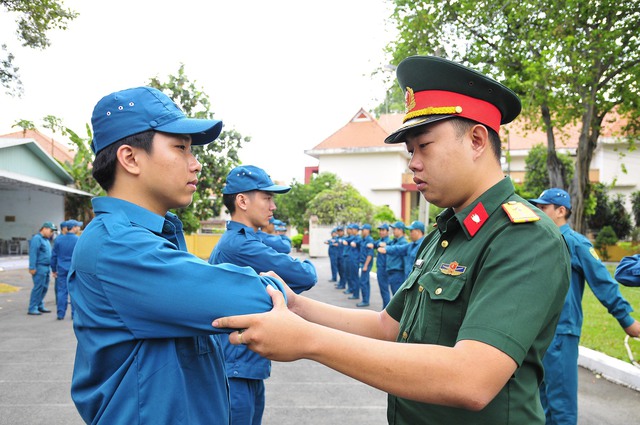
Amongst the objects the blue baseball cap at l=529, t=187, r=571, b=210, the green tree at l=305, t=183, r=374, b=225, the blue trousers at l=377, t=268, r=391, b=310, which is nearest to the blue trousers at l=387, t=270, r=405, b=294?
the blue trousers at l=377, t=268, r=391, b=310

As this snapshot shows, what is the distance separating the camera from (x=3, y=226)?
83.8ft

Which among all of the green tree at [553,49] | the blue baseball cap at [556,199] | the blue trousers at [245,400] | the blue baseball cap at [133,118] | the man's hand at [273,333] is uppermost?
the green tree at [553,49]

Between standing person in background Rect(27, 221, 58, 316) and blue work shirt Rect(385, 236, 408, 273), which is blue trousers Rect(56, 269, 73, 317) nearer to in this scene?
standing person in background Rect(27, 221, 58, 316)

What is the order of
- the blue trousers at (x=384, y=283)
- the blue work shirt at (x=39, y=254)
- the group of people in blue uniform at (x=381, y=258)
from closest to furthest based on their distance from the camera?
1. the blue work shirt at (x=39, y=254)
2. the group of people in blue uniform at (x=381, y=258)
3. the blue trousers at (x=384, y=283)

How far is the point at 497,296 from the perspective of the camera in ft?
4.33

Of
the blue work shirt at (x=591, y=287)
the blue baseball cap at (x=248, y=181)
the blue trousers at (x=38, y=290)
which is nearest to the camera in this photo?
the blue baseball cap at (x=248, y=181)

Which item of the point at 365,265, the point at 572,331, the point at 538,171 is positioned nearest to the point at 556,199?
the point at 572,331

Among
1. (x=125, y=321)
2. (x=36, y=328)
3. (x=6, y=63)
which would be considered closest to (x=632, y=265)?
(x=125, y=321)

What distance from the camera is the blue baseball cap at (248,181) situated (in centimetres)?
377

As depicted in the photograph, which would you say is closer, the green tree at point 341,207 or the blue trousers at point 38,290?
the blue trousers at point 38,290

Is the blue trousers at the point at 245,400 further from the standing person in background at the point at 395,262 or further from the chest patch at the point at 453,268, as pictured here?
the standing person in background at the point at 395,262

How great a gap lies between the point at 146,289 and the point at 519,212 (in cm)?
116

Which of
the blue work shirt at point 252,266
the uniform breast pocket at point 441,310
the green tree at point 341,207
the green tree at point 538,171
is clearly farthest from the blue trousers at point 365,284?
the green tree at point 341,207

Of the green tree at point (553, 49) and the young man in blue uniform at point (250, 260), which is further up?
the green tree at point (553, 49)
